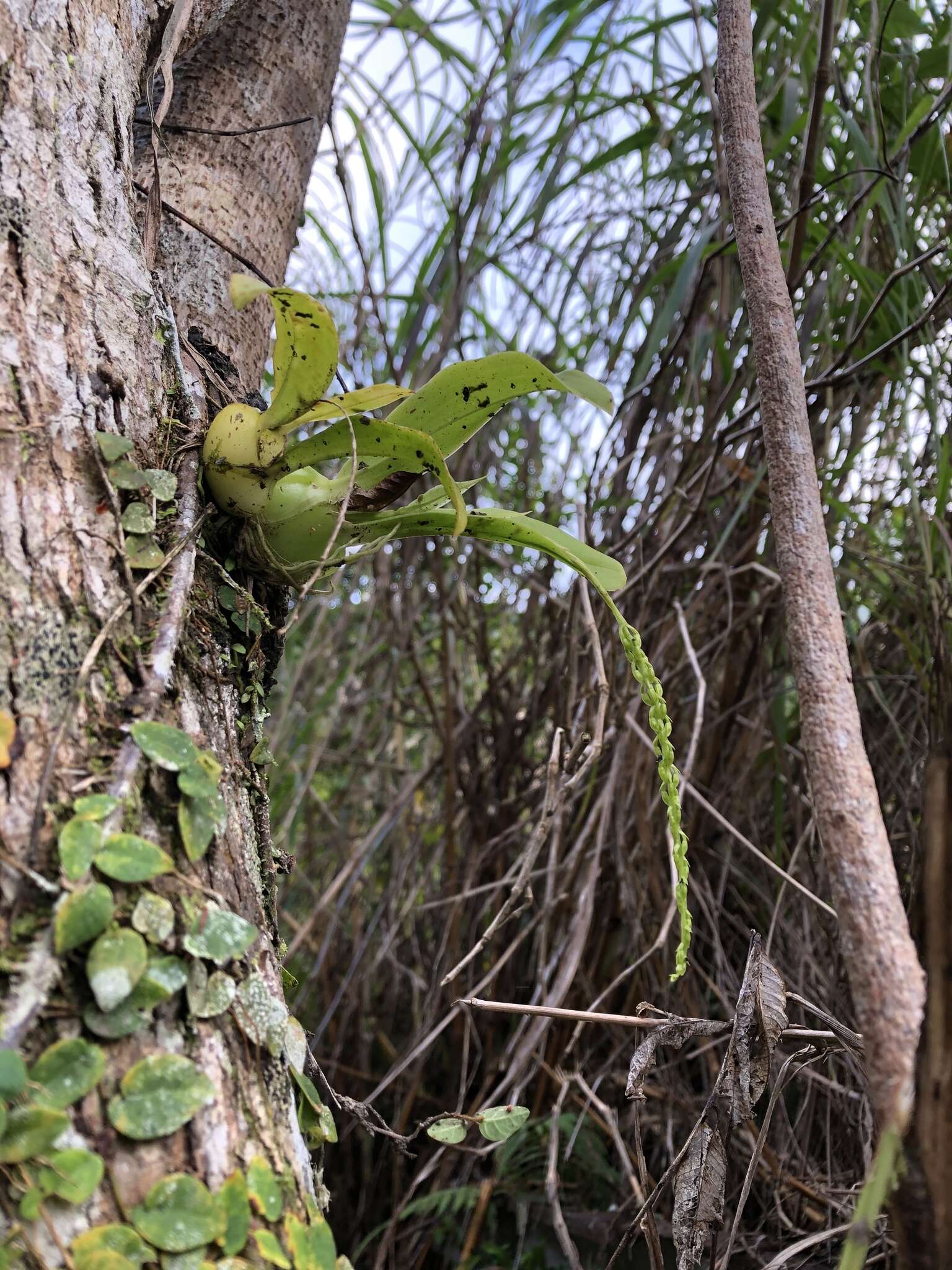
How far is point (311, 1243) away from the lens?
0.35 m

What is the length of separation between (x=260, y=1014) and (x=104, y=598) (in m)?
0.19

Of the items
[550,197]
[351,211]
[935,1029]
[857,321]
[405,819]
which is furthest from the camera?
[405,819]

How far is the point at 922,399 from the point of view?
3.57 feet

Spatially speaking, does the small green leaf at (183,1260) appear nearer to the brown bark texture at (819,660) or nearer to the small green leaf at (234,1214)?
the small green leaf at (234,1214)

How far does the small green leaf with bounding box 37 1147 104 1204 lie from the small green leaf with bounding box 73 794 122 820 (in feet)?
0.36

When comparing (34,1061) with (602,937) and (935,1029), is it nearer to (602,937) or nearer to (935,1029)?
(935,1029)

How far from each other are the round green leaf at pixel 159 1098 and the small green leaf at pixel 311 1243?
42 millimetres

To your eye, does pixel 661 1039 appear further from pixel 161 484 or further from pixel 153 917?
pixel 161 484

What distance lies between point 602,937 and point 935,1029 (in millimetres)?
939

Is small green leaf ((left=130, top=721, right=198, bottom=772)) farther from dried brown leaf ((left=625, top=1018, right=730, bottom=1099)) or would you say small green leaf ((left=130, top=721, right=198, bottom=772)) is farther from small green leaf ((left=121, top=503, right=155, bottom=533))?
dried brown leaf ((left=625, top=1018, right=730, bottom=1099))

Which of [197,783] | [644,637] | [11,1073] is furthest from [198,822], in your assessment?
[644,637]

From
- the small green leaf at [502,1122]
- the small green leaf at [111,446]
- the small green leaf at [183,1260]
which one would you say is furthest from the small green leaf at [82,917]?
the small green leaf at [502,1122]

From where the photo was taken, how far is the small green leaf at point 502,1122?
0.55 meters

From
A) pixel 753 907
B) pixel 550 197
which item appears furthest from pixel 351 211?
pixel 753 907
